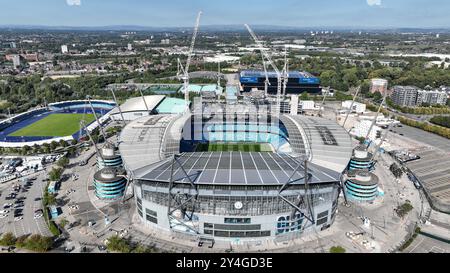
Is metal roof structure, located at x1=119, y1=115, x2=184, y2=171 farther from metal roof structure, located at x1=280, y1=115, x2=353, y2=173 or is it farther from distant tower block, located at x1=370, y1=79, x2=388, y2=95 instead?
distant tower block, located at x1=370, y1=79, x2=388, y2=95

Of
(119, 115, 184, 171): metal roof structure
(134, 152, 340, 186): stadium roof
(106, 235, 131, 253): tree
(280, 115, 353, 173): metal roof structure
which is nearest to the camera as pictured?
(106, 235, 131, 253): tree

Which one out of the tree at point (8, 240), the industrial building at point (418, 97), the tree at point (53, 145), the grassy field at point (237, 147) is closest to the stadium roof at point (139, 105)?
the tree at point (53, 145)

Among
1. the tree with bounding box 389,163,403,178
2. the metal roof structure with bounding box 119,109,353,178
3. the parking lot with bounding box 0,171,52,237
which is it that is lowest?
the parking lot with bounding box 0,171,52,237

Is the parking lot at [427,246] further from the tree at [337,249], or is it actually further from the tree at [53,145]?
the tree at [53,145]

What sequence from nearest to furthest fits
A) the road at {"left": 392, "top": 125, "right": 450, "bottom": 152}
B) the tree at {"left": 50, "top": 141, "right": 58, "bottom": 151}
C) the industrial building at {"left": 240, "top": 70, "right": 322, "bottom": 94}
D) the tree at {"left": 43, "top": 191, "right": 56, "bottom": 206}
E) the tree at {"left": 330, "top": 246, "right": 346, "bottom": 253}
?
the tree at {"left": 330, "top": 246, "right": 346, "bottom": 253} < the tree at {"left": 43, "top": 191, "right": 56, "bottom": 206} < the tree at {"left": 50, "top": 141, "right": 58, "bottom": 151} < the road at {"left": 392, "top": 125, "right": 450, "bottom": 152} < the industrial building at {"left": 240, "top": 70, "right": 322, "bottom": 94}

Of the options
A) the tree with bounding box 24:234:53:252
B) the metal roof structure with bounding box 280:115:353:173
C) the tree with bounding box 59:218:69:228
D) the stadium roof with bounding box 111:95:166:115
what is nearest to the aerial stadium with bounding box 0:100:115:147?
the stadium roof with bounding box 111:95:166:115
